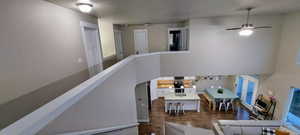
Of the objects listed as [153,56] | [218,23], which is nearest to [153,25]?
[153,56]

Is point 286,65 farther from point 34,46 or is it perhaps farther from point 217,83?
point 34,46

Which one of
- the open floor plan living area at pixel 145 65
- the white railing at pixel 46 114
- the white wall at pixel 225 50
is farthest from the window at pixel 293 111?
the white railing at pixel 46 114

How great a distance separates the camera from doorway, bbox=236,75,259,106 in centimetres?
657

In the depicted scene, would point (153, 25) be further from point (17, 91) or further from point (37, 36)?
point (17, 91)

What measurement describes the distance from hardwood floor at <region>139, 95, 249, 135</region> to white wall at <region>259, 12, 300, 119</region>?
85.1 inches

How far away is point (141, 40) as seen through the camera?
669cm

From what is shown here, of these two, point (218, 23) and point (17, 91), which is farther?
point (218, 23)

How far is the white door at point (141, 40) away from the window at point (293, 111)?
5.74 metres

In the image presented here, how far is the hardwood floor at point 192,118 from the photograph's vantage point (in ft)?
19.0

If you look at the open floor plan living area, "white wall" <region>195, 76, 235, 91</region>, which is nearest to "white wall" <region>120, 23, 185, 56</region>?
the open floor plan living area

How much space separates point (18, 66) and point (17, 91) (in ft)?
1.09

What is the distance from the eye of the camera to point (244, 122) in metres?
4.53

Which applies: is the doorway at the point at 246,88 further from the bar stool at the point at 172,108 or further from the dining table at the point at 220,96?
the bar stool at the point at 172,108

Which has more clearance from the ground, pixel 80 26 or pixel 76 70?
pixel 80 26
